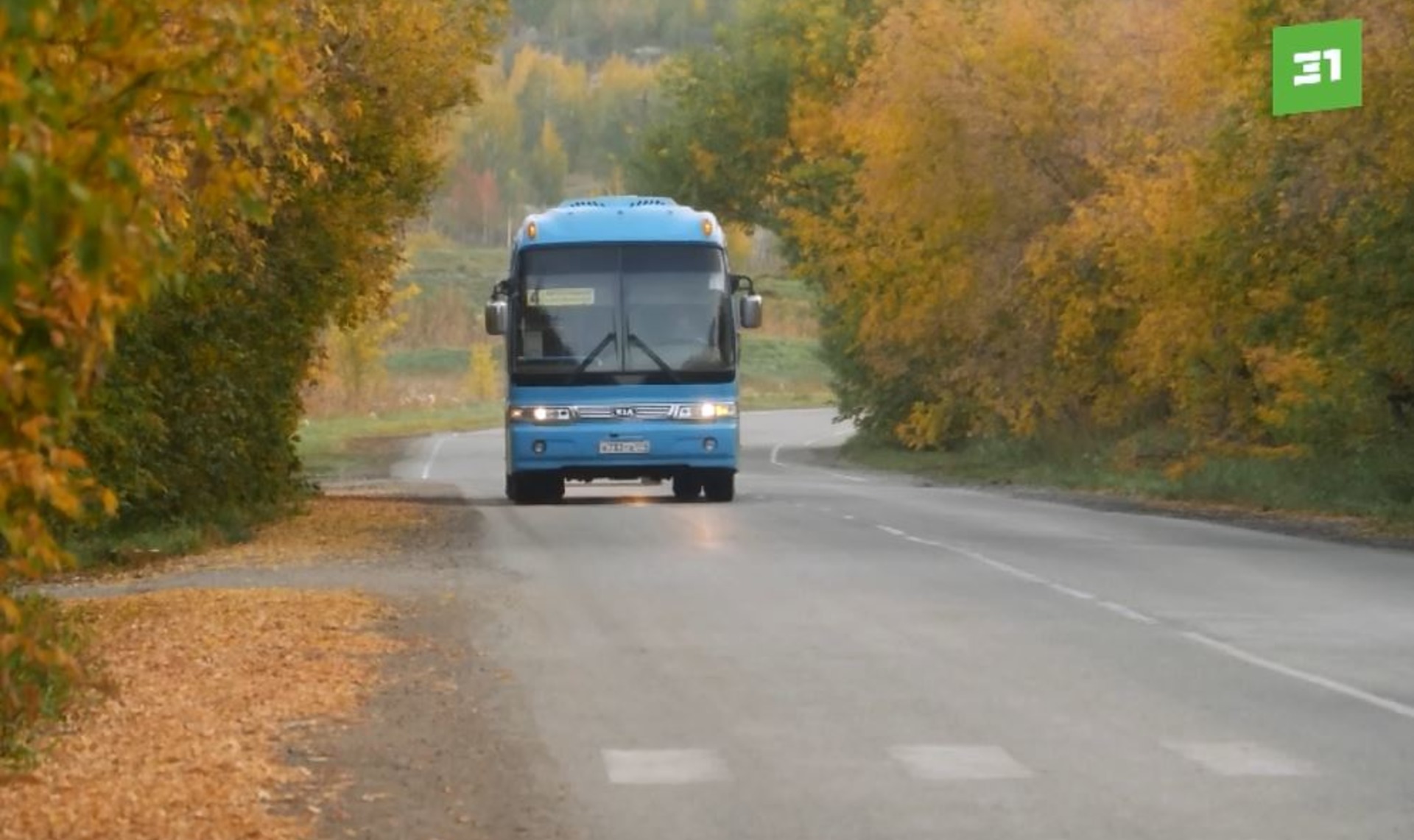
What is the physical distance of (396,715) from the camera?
13180mm

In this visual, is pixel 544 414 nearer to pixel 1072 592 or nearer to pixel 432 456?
pixel 1072 592

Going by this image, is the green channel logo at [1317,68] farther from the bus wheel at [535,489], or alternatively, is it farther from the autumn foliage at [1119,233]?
the bus wheel at [535,489]

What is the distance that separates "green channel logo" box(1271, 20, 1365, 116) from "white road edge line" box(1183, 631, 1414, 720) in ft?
40.9

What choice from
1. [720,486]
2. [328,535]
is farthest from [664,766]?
[720,486]

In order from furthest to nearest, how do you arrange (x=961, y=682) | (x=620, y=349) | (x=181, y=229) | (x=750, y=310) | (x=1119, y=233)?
(x=1119, y=233) → (x=620, y=349) → (x=750, y=310) → (x=181, y=229) → (x=961, y=682)

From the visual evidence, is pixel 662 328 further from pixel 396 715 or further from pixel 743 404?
pixel 743 404

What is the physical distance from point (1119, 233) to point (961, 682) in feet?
90.7

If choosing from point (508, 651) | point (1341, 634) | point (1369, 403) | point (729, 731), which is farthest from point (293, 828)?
point (1369, 403)

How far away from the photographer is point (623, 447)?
32812 millimetres

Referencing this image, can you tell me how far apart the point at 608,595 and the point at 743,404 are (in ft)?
300

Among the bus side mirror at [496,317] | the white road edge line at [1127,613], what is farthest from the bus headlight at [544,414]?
the white road edge line at [1127,613]

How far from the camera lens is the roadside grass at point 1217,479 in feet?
111

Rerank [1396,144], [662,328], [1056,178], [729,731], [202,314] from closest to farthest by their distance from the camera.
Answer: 1. [729,731]
2. [202,314]
3. [1396,144]
4. [662,328]
5. [1056,178]

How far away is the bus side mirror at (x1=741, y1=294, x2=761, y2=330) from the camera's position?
1268 inches
